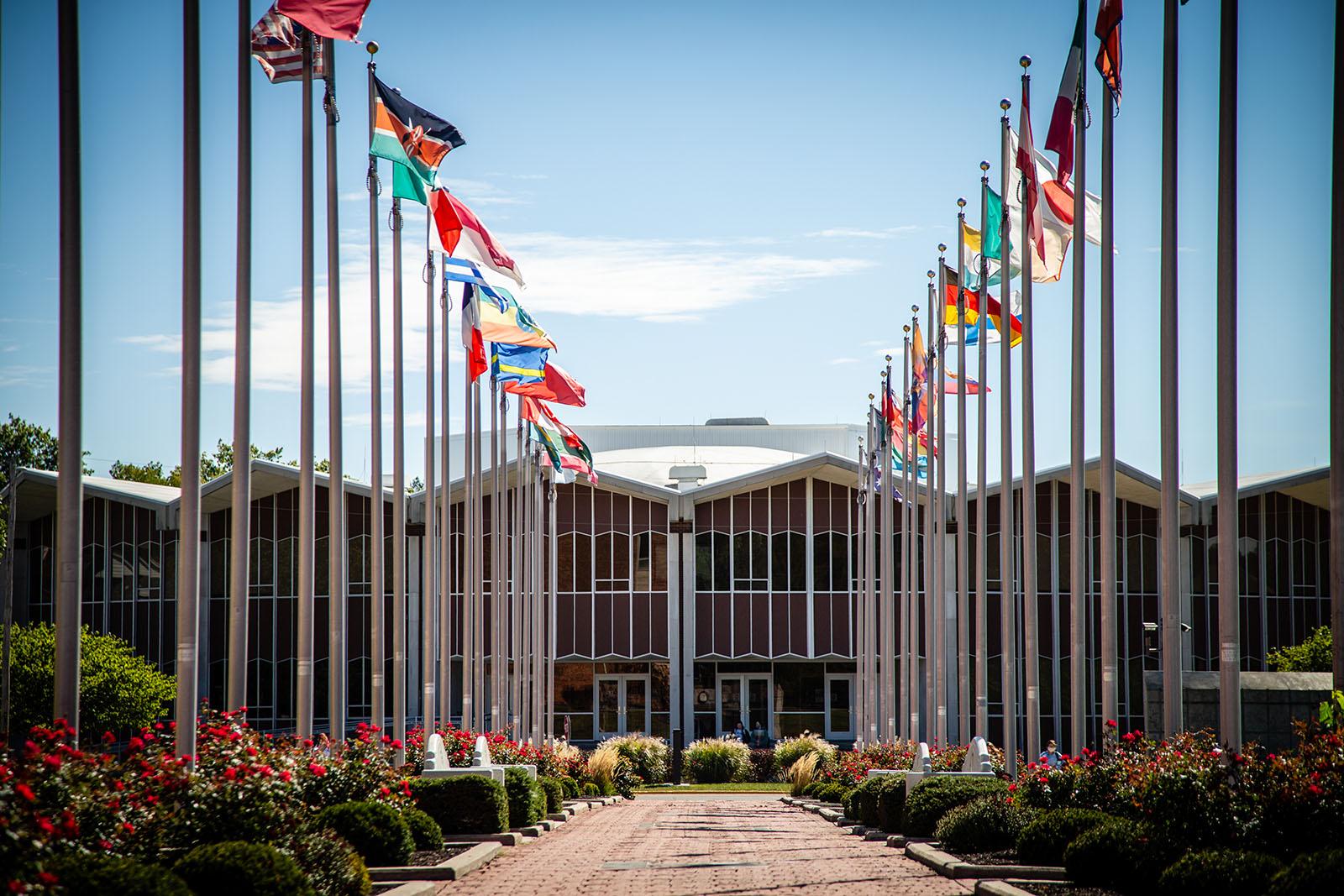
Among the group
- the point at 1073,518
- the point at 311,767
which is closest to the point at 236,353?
the point at 311,767

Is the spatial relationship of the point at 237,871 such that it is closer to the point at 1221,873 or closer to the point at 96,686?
the point at 1221,873

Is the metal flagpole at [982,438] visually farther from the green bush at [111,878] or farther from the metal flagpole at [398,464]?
the green bush at [111,878]

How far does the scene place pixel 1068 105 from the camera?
2041 cm

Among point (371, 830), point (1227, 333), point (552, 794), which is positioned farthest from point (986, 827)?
point (552, 794)

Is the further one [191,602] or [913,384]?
[913,384]

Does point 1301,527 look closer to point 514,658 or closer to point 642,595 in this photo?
point 642,595

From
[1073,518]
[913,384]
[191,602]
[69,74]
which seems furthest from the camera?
[913,384]

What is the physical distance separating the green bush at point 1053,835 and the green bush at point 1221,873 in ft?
11.3

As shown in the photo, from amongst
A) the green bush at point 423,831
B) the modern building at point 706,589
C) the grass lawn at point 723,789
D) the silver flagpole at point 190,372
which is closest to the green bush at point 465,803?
the green bush at point 423,831

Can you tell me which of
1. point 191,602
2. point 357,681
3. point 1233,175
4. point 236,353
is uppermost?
point 1233,175

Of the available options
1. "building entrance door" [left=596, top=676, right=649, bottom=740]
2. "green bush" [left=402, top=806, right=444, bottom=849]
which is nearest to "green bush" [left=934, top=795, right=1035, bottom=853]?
"green bush" [left=402, top=806, right=444, bottom=849]

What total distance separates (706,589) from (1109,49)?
1642 inches

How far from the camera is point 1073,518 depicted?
22234mm

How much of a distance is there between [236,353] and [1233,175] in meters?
10.5
